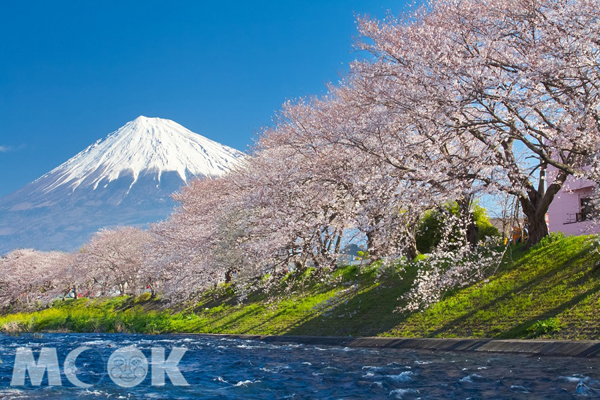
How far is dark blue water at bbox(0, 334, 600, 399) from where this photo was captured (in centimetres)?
905

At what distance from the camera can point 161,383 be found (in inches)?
420

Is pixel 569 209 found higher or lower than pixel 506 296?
higher

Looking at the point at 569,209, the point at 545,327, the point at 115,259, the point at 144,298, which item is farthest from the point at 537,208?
the point at 115,259

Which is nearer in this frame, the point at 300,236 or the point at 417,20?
the point at 417,20

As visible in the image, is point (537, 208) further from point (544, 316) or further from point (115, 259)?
point (115, 259)

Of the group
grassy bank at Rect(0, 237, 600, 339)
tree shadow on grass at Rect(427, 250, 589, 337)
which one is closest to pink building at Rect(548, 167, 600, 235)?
grassy bank at Rect(0, 237, 600, 339)

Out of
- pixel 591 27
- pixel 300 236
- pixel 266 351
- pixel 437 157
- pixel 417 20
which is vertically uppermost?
pixel 417 20

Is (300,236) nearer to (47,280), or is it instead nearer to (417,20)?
(417,20)

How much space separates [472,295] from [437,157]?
14.3 ft

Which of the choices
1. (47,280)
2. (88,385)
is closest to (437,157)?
(88,385)

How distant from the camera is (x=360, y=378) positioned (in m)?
10.7

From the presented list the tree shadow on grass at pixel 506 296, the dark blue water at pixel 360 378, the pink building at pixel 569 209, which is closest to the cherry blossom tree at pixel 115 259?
the pink building at pixel 569 209

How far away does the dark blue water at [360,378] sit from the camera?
9.05 m

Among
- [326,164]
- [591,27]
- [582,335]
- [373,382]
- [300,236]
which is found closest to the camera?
[373,382]
